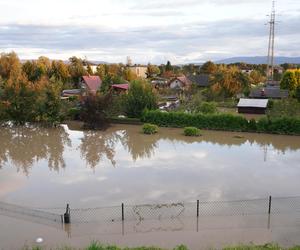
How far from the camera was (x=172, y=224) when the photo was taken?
10391 mm

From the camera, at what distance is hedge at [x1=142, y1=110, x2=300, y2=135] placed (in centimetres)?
2358

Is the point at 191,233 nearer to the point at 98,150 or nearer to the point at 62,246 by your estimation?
the point at 62,246

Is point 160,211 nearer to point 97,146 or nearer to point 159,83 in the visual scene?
point 97,146

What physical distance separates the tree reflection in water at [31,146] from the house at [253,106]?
1529 centimetres

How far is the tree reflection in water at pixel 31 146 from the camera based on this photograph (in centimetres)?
1734

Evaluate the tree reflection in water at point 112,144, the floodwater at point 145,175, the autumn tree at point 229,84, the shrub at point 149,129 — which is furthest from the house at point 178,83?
the floodwater at point 145,175

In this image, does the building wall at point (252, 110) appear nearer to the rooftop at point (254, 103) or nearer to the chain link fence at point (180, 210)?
the rooftop at point (254, 103)

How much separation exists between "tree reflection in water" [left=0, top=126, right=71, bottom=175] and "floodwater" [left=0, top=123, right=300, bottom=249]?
0.05m

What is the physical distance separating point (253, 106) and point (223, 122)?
691 centimetres

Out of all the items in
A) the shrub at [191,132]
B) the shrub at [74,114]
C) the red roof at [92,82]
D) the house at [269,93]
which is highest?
the red roof at [92,82]

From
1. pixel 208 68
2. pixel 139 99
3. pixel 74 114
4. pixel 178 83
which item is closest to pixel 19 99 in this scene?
pixel 74 114

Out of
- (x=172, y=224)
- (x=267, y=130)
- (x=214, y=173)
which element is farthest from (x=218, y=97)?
(x=172, y=224)

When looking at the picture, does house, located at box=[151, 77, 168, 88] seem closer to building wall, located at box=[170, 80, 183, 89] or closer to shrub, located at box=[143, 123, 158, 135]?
building wall, located at box=[170, 80, 183, 89]

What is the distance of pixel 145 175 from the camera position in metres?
15.0
